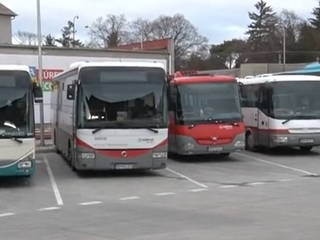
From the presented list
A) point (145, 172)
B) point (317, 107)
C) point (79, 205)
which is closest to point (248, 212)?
point (79, 205)

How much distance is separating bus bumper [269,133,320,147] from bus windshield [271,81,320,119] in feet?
2.07

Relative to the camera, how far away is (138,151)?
61.1ft

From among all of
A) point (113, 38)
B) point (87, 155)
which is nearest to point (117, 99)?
point (87, 155)

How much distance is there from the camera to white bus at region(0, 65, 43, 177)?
16.6 metres

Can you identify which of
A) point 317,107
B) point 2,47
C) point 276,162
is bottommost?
point 276,162

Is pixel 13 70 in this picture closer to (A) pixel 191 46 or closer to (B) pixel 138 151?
(B) pixel 138 151

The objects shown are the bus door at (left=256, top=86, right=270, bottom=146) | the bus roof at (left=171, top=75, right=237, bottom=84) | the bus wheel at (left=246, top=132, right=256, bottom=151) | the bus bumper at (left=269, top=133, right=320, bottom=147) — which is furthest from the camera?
the bus wheel at (left=246, top=132, right=256, bottom=151)

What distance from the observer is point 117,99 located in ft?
60.6

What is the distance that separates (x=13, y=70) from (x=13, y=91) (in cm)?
52

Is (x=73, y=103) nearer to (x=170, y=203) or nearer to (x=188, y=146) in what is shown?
(x=188, y=146)

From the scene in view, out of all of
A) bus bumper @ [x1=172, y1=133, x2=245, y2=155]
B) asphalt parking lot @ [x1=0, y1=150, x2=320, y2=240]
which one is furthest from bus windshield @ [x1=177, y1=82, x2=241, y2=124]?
asphalt parking lot @ [x1=0, y1=150, x2=320, y2=240]

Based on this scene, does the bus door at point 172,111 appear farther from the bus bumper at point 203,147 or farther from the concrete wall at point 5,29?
the concrete wall at point 5,29

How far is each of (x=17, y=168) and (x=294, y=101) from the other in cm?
1152

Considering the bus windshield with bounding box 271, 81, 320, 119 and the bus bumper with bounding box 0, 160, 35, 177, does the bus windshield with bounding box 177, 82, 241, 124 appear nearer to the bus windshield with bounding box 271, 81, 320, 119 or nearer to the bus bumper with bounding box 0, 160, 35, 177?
the bus windshield with bounding box 271, 81, 320, 119
